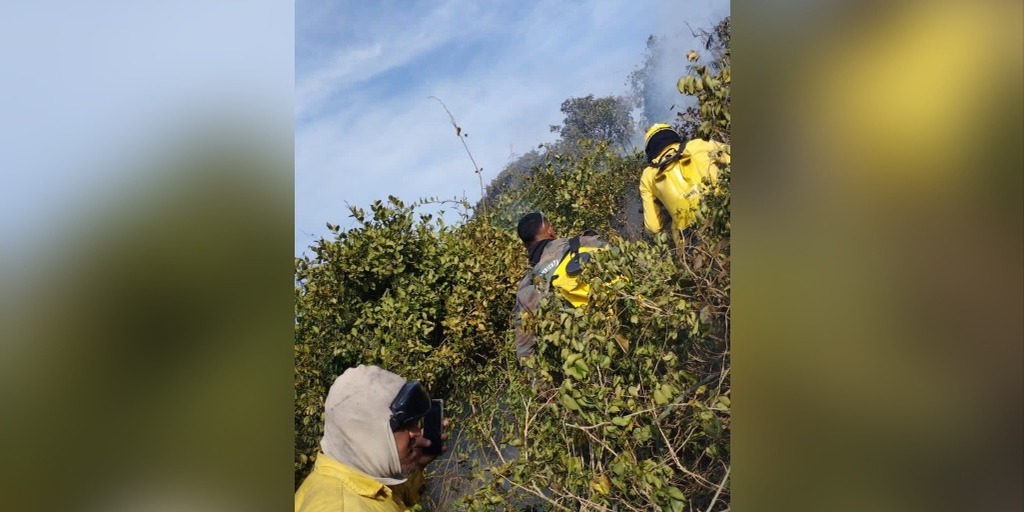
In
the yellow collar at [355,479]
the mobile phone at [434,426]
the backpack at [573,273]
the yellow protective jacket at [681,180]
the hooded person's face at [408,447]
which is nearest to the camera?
the yellow protective jacket at [681,180]

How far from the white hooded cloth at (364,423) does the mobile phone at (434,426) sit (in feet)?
0.43

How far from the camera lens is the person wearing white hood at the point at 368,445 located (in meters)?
2.65

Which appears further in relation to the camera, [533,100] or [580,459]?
[533,100]

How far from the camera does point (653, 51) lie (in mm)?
2330

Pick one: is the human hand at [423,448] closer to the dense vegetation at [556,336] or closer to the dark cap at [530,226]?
the dense vegetation at [556,336]

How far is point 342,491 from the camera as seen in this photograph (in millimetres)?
2645

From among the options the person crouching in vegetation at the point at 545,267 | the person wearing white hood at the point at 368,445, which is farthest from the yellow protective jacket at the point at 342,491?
the person crouching in vegetation at the point at 545,267

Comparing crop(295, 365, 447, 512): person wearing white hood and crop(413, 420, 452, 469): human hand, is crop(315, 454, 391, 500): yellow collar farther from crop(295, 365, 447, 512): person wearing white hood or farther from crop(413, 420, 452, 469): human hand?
crop(413, 420, 452, 469): human hand

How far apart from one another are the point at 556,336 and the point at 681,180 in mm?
591

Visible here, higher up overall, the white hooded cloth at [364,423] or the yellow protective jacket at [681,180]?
the yellow protective jacket at [681,180]

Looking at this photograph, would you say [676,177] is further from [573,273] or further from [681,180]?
[573,273]
